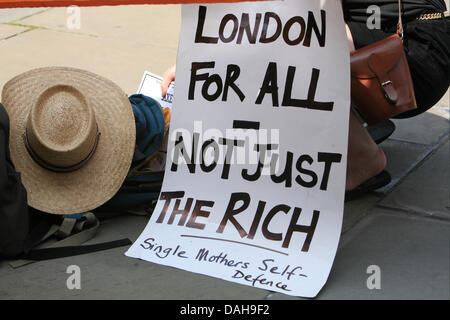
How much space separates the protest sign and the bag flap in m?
0.27

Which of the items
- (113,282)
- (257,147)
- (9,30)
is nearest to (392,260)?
(257,147)

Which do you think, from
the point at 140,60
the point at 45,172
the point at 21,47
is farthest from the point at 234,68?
the point at 21,47

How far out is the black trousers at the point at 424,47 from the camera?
11.5ft

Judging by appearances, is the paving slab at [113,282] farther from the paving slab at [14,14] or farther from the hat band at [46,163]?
the paving slab at [14,14]

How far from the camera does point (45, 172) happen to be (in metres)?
3.21

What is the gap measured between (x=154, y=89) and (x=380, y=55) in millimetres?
1265

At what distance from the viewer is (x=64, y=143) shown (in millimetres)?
3199

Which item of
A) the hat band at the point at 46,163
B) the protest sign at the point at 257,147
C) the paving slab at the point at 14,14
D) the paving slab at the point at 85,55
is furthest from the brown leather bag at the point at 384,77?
the paving slab at the point at 14,14

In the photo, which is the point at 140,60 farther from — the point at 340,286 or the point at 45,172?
the point at 340,286

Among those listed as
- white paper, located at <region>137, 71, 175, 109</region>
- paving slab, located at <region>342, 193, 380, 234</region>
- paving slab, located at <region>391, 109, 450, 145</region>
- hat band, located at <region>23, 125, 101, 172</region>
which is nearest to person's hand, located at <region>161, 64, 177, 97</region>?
white paper, located at <region>137, 71, 175, 109</region>

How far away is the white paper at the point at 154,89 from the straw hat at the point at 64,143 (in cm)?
40

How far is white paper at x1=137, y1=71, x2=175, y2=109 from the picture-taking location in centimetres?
379

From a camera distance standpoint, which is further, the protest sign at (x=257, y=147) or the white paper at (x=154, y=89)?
the white paper at (x=154, y=89)
